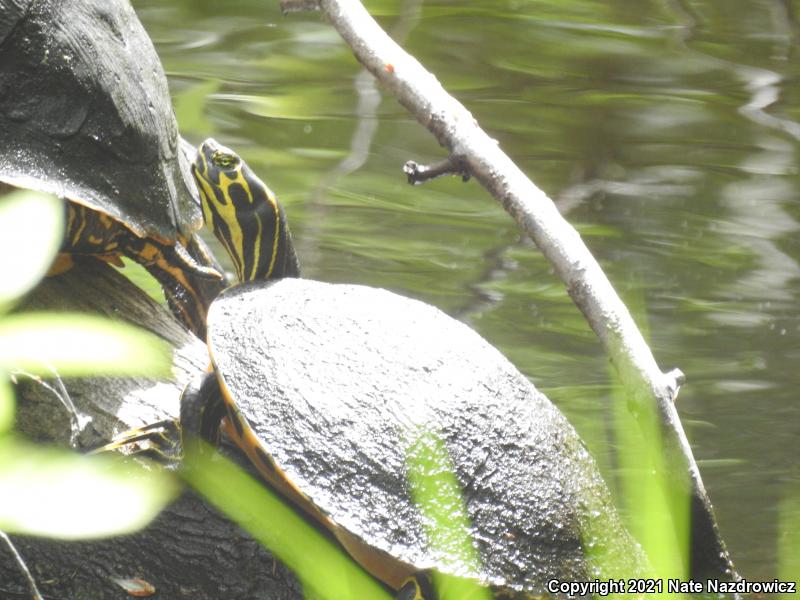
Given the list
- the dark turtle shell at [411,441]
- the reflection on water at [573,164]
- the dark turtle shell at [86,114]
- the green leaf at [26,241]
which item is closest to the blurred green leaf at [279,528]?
the dark turtle shell at [411,441]

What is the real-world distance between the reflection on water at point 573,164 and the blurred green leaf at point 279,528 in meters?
1.84

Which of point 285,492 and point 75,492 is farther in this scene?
point 285,492

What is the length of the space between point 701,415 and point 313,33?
2687 millimetres

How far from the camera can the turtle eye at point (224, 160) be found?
81.6 inches

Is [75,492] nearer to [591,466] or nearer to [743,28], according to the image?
[591,466]

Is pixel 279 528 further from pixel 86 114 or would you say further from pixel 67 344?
pixel 86 114

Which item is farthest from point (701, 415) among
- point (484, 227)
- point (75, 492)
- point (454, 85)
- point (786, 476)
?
point (75, 492)

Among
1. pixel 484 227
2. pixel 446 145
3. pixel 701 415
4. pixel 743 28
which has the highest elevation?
pixel 446 145

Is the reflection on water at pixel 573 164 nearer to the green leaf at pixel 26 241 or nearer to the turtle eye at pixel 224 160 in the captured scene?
the turtle eye at pixel 224 160

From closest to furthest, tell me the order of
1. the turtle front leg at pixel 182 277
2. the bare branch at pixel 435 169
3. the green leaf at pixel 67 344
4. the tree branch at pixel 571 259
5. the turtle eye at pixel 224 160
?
the green leaf at pixel 67 344 → the tree branch at pixel 571 259 → the bare branch at pixel 435 169 → the turtle eye at pixel 224 160 → the turtle front leg at pixel 182 277

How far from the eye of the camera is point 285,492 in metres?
1.65

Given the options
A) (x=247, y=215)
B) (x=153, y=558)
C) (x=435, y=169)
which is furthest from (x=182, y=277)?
(x=153, y=558)

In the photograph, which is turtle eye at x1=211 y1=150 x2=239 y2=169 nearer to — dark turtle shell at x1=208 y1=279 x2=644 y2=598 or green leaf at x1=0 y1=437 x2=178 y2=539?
dark turtle shell at x1=208 y1=279 x2=644 y2=598

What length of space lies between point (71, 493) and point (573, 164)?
345 cm
